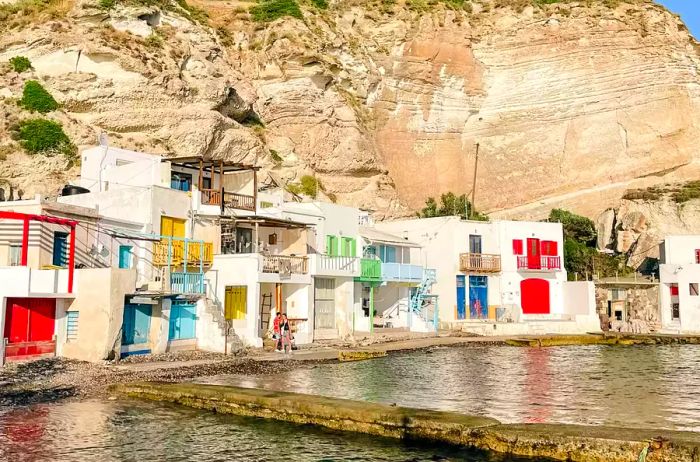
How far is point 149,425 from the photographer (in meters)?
14.2

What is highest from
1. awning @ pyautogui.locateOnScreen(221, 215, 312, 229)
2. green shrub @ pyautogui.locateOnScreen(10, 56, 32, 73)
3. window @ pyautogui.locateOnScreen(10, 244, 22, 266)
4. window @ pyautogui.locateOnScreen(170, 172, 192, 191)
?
green shrub @ pyautogui.locateOnScreen(10, 56, 32, 73)

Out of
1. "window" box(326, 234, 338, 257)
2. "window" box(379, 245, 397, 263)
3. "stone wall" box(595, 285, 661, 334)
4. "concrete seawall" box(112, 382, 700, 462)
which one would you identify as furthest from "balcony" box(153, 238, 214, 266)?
"stone wall" box(595, 285, 661, 334)

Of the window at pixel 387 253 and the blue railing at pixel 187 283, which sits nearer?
the blue railing at pixel 187 283

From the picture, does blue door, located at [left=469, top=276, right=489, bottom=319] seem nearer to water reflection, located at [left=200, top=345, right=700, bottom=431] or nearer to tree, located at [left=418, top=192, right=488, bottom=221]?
water reflection, located at [left=200, top=345, right=700, bottom=431]

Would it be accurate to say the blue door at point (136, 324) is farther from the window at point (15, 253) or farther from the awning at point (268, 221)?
the awning at point (268, 221)

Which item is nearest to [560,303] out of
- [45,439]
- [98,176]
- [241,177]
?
[241,177]

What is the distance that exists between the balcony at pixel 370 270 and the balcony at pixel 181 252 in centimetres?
865

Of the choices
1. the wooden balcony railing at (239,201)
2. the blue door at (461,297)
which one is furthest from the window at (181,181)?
the blue door at (461,297)

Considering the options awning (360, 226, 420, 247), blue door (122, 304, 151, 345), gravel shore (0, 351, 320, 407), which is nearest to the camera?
gravel shore (0, 351, 320, 407)

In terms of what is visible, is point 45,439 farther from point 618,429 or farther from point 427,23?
point 427,23

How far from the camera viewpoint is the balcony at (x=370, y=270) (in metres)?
35.5

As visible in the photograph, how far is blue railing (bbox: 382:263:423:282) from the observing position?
3725 cm

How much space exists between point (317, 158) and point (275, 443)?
49376mm

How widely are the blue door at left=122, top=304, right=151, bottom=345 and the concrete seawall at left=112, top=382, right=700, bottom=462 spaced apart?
7410 millimetres
